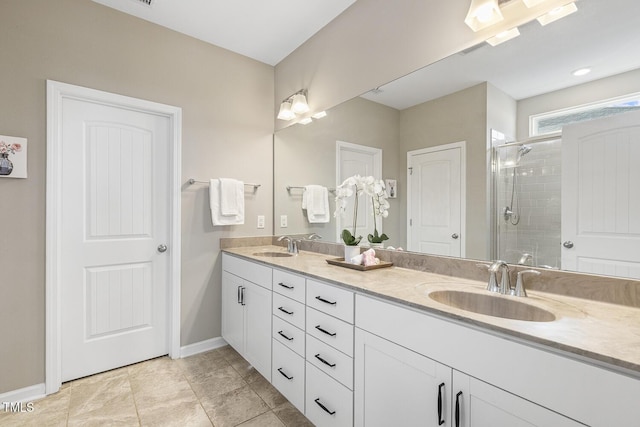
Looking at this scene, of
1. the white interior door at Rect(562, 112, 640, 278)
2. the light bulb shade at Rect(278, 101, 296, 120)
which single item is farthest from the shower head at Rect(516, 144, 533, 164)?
the light bulb shade at Rect(278, 101, 296, 120)

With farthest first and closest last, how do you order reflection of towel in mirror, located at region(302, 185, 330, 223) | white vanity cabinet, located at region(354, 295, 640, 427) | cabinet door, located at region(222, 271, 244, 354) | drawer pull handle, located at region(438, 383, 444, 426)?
1. reflection of towel in mirror, located at region(302, 185, 330, 223)
2. cabinet door, located at region(222, 271, 244, 354)
3. drawer pull handle, located at region(438, 383, 444, 426)
4. white vanity cabinet, located at region(354, 295, 640, 427)

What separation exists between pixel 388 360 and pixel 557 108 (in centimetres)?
122

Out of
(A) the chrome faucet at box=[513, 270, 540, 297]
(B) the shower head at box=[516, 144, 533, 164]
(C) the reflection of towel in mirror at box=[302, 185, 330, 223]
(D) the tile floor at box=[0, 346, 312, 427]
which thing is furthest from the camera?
(C) the reflection of towel in mirror at box=[302, 185, 330, 223]

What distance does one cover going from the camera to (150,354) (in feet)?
7.70

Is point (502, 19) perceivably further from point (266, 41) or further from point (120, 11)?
point (120, 11)

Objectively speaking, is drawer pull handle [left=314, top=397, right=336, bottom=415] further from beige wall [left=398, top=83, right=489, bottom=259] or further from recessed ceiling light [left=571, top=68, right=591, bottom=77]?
recessed ceiling light [left=571, top=68, right=591, bottom=77]

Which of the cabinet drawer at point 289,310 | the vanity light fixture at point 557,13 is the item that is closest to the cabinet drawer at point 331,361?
Answer: the cabinet drawer at point 289,310

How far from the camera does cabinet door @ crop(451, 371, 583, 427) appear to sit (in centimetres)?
75

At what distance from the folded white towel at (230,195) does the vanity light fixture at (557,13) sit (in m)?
2.17

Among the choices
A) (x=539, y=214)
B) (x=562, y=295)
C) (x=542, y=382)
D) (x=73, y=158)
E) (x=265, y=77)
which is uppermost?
(x=265, y=77)

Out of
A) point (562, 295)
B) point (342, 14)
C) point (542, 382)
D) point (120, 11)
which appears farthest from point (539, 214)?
point (120, 11)

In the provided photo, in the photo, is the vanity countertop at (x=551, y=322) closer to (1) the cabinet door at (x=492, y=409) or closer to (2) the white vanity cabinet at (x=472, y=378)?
(2) the white vanity cabinet at (x=472, y=378)

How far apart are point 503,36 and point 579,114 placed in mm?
486

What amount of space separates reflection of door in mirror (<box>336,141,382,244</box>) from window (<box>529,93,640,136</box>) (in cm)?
85
